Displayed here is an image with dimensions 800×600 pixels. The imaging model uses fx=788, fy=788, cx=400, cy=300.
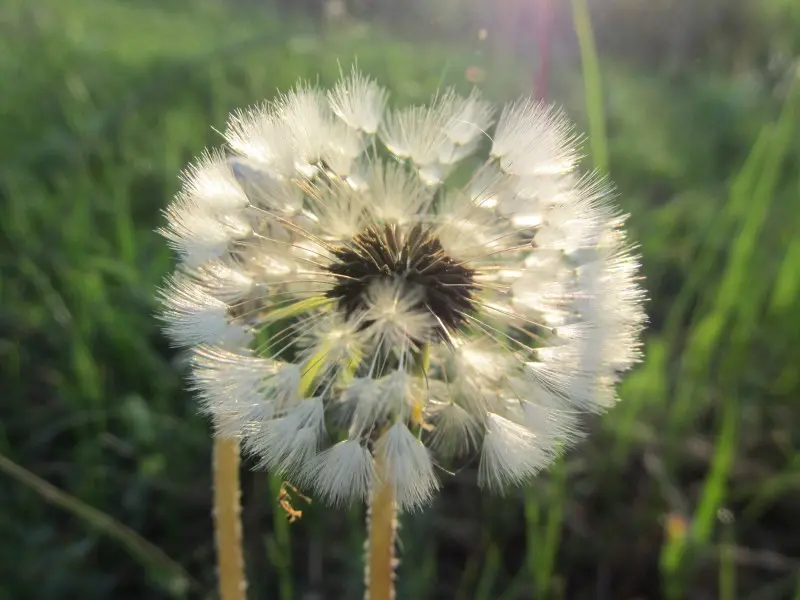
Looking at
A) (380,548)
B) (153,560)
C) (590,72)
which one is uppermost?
(590,72)

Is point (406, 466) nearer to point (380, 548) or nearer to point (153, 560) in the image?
point (380, 548)

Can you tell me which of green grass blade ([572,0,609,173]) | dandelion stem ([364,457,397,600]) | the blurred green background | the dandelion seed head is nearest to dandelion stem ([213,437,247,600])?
the dandelion seed head

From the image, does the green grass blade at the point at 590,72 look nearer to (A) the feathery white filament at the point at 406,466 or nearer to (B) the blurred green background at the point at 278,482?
(B) the blurred green background at the point at 278,482

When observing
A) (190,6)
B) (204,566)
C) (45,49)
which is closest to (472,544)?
(204,566)

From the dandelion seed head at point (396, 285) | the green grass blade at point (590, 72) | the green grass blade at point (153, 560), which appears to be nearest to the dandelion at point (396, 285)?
the dandelion seed head at point (396, 285)

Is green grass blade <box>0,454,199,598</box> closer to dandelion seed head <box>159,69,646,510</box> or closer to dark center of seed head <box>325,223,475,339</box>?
dandelion seed head <box>159,69,646,510</box>

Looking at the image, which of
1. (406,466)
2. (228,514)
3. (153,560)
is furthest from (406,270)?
(153,560)

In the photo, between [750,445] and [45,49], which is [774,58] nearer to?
[750,445]
